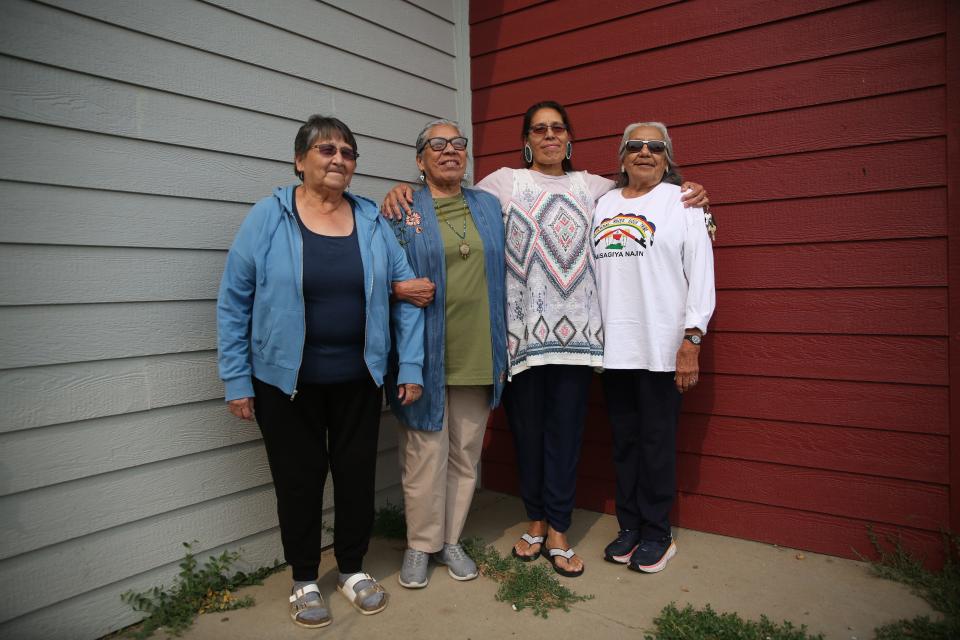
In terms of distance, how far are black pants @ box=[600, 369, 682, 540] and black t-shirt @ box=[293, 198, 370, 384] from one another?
1098 mm

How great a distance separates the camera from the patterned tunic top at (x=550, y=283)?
8.36 ft

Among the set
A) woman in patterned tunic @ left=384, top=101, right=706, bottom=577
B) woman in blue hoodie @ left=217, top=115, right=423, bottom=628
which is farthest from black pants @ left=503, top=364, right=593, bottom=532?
woman in blue hoodie @ left=217, top=115, right=423, bottom=628

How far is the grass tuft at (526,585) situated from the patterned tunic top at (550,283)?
79 centimetres

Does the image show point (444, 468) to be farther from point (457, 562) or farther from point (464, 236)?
point (464, 236)

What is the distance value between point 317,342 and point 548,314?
895mm

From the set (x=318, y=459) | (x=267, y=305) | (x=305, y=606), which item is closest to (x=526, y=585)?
(x=305, y=606)

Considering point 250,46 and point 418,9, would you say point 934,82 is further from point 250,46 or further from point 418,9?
point 250,46

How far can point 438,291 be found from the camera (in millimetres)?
2451

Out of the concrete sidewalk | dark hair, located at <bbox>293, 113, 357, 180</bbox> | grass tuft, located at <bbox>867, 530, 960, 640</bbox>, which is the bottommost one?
the concrete sidewalk

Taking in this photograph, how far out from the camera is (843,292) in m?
2.62

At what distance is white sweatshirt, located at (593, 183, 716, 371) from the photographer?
2449 mm

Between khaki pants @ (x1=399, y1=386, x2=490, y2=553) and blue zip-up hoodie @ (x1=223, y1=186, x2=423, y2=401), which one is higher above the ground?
blue zip-up hoodie @ (x1=223, y1=186, x2=423, y2=401)

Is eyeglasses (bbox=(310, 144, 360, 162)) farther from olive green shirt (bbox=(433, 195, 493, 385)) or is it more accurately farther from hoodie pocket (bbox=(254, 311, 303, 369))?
hoodie pocket (bbox=(254, 311, 303, 369))

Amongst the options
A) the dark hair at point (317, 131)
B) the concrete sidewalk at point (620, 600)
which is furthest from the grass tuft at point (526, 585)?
the dark hair at point (317, 131)
